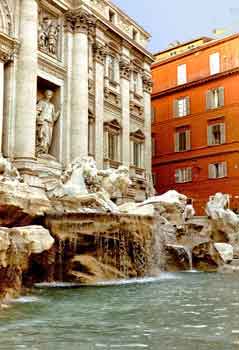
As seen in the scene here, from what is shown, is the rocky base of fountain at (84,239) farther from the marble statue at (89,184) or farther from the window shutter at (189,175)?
the window shutter at (189,175)

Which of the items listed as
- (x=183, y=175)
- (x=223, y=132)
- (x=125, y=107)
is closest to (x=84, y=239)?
(x=125, y=107)

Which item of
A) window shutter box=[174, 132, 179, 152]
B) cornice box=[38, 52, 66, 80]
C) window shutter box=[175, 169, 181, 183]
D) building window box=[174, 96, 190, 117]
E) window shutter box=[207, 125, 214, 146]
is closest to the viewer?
cornice box=[38, 52, 66, 80]

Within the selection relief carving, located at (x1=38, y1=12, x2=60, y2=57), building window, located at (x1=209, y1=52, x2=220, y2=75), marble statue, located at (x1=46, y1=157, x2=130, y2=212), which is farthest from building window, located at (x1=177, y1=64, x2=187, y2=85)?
marble statue, located at (x1=46, y1=157, x2=130, y2=212)

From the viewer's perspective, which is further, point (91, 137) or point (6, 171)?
point (91, 137)

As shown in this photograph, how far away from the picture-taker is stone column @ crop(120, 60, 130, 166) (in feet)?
87.3

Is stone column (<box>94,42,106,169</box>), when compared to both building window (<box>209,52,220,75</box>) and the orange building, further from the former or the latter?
building window (<box>209,52,220,75</box>)

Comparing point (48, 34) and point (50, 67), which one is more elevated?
point (48, 34)

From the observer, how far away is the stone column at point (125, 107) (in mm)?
26609

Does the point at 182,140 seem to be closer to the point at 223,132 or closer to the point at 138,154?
the point at 223,132

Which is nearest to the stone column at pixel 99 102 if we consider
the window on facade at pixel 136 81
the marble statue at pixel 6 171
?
the window on facade at pixel 136 81

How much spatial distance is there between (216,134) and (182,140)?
2.57 m

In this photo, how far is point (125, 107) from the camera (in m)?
27.2

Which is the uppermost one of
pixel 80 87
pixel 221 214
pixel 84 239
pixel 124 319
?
pixel 80 87

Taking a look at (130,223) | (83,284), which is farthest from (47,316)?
(130,223)
